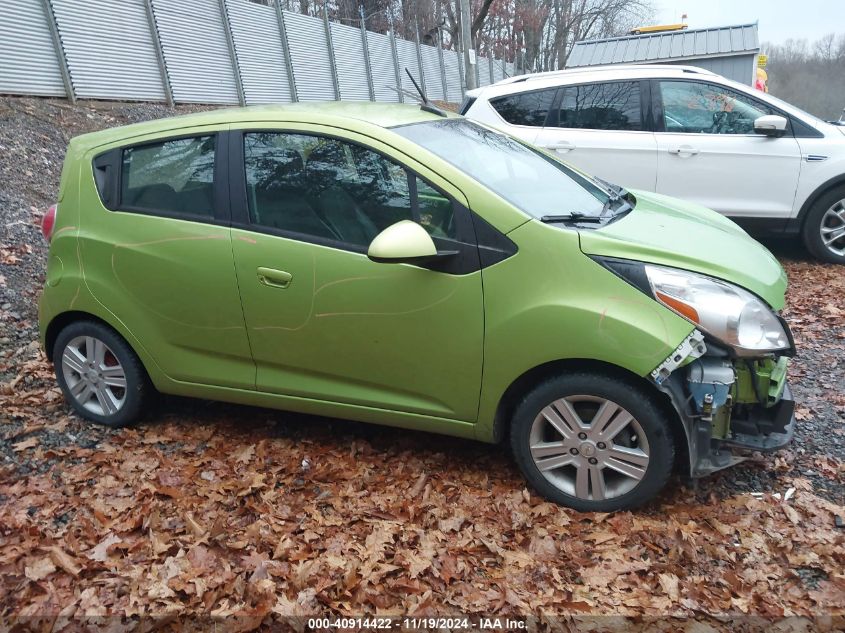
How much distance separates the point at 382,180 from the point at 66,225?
189cm

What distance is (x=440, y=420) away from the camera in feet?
10.6

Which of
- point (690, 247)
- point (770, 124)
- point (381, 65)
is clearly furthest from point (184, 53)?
point (690, 247)

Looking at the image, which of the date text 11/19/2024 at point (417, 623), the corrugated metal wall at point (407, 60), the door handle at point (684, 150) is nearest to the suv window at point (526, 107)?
the door handle at point (684, 150)

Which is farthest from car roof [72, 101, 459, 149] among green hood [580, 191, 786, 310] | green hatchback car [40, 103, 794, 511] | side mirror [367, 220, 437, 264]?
green hood [580, 191, 786, 310]

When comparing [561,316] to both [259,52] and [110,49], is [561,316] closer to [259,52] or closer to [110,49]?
[110,49]

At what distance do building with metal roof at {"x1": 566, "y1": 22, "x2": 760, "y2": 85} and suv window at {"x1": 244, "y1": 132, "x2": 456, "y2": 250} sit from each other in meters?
16.6

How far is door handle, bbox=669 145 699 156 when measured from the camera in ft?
21.6

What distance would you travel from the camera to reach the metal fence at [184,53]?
10.4 m

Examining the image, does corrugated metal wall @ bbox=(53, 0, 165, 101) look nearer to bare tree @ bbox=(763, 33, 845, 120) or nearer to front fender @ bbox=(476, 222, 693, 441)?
front fender @ bbox=(476, 222, 693, 441)

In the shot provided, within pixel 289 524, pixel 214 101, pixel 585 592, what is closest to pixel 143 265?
pixel 289 524

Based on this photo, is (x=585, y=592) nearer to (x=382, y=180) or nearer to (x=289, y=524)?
(x=289, y=524)

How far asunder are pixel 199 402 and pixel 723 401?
307cm

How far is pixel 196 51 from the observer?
14156 mm

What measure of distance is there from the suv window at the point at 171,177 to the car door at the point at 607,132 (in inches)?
163
